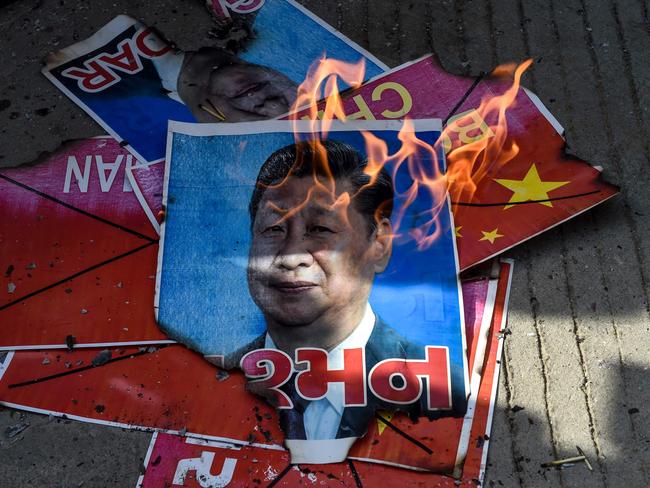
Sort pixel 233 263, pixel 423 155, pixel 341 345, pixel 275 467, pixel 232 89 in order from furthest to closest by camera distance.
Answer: pixel 232 89 < pixel 423 155 < pixel 233 263 < pixel 341 345 < pixel 275 467

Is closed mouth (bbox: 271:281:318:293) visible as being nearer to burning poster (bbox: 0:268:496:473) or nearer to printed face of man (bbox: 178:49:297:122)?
burning poster (bbox: 0:268:496:473)

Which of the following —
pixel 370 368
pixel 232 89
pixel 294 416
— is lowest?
pixel 294 416

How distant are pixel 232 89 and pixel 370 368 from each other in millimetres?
982

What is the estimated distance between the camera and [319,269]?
172 centimetres

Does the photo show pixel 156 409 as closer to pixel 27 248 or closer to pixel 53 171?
pixel 27 248

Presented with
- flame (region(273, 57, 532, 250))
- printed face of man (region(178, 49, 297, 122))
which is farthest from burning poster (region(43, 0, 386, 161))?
flame (region(273, 57, 532, 250))

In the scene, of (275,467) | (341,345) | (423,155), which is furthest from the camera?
(423,155)

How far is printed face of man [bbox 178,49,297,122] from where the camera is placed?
6.75ft

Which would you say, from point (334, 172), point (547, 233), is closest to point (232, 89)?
point (334, 172)

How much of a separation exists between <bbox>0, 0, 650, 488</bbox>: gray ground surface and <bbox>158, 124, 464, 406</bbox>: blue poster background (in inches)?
7.7

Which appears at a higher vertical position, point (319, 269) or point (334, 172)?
point (334, 172)

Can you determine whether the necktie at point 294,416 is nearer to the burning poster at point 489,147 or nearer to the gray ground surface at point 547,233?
the gray ground surface at point 547,233

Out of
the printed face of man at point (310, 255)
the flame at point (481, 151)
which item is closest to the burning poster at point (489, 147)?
the flame at point (481, 151)

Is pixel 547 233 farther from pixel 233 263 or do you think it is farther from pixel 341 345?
pixel 233 263
